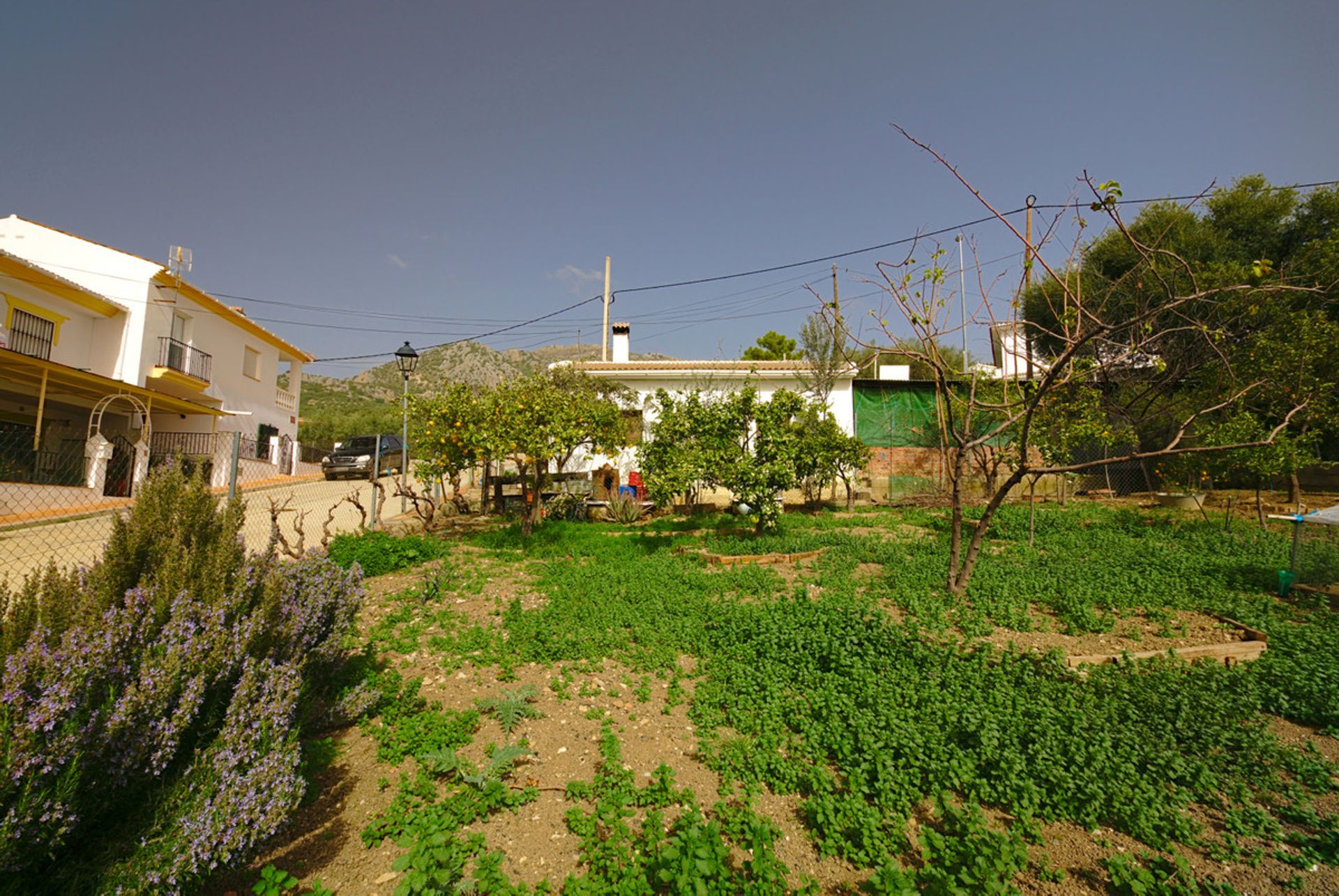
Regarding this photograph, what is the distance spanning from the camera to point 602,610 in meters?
5.72

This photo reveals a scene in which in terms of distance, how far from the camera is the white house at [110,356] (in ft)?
45.2

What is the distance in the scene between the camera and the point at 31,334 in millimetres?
14633

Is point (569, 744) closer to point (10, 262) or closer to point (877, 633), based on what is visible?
point (877, 633)

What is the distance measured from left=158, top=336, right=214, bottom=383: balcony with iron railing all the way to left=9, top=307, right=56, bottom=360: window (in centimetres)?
232

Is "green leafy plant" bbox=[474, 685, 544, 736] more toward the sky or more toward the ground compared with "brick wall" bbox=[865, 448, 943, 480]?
more toward the ground

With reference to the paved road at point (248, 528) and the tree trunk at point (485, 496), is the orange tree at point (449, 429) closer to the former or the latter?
the paved road at point (248, 528)

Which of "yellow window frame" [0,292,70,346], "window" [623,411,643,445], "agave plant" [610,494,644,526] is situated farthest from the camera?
"window" [623,411,643,445]

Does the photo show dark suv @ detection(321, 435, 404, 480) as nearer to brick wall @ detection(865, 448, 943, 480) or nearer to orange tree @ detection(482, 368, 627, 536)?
orange tree @ detection(482, 368, 627, 536)

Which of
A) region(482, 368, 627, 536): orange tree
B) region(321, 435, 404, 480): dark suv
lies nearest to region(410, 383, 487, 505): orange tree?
region(482, 368, 627, 536): orange tree

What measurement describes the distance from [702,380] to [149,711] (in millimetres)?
13893

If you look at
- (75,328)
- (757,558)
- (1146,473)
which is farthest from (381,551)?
(1146,473)

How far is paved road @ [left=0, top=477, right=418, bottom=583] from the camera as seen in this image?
6.59 metres

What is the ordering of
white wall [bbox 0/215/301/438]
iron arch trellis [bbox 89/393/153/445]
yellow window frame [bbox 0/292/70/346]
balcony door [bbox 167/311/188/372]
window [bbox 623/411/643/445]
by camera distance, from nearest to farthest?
iron arch trellis [bbox 89/393/153/445]
yellow window frame [bbox 0/292/70/346]
window [bbox 623/411/643/445]
white wall [bbox 0/215/301/438]
balcony door [bbox 167/311/188/372]

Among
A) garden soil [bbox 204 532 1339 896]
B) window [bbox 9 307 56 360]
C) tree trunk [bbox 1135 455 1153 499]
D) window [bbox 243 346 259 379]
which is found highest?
window [bbox 243 346 259 379]
